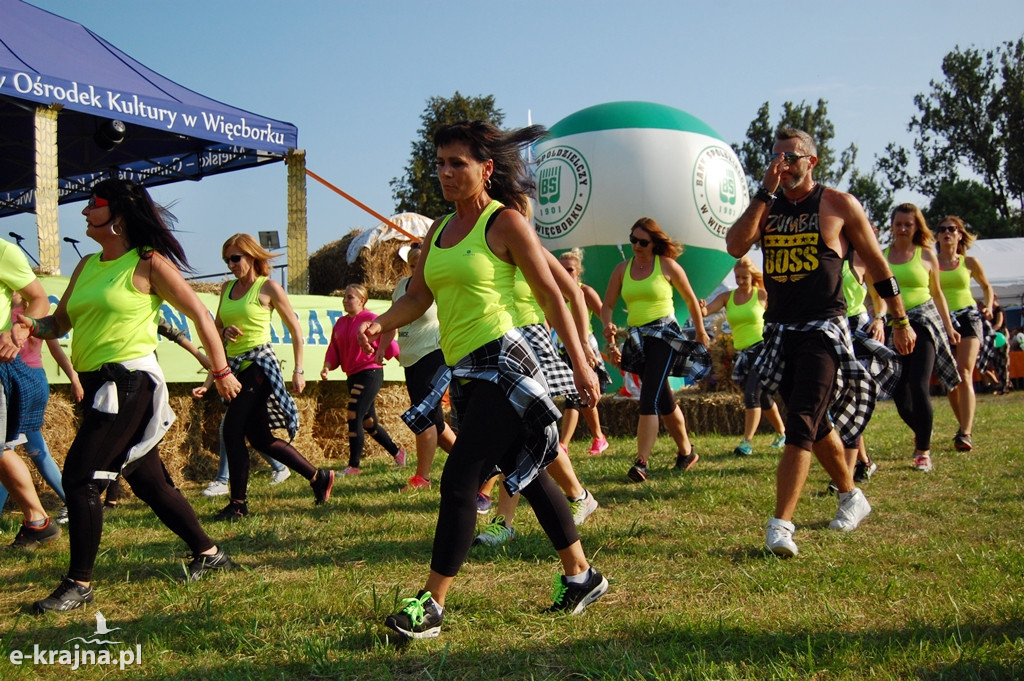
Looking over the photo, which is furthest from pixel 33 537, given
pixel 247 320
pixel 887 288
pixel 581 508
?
pixel 887 288

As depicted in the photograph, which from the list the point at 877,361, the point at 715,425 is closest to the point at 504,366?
the point at 877,361

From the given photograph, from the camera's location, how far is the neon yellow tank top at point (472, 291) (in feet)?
10.4

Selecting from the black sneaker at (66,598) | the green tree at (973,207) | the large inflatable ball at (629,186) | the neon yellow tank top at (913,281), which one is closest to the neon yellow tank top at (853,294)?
the neon yellow tank top at (913,281)

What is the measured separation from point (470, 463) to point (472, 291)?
2.06 ft

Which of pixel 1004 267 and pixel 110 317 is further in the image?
pixel 1004 267

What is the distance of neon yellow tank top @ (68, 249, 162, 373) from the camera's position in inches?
147

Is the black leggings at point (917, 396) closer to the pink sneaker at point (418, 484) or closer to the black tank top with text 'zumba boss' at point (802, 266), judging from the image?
Result: the black tank top with text 'zumba boss' at point (802, 266)

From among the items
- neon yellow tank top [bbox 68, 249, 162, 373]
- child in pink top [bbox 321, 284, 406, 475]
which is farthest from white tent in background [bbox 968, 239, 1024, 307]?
neon yellow tank top [bbox 68, 249, 162, 373]

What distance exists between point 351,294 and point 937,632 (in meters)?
6.22

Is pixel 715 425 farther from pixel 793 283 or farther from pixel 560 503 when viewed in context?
pixel 560 503

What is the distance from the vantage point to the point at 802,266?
4.33 meters

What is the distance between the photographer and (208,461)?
819 centimetres

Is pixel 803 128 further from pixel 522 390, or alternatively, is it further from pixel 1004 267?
pixel 522 390

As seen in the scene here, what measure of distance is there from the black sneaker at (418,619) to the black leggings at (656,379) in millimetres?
3828
